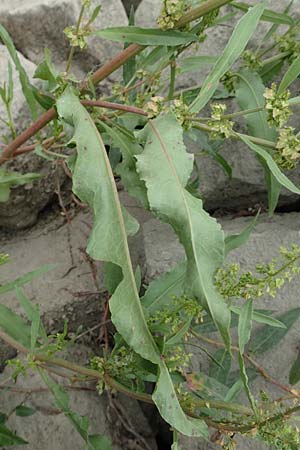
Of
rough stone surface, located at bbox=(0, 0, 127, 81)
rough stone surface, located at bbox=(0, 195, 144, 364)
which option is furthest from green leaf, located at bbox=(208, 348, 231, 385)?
rough stone surface, located at bbox=(0, 0, 127, 81)

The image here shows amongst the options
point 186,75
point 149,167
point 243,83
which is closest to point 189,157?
point 149,167

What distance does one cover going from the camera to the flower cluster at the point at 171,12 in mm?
730

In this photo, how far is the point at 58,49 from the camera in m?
1.48

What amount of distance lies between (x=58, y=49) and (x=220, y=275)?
0.86m

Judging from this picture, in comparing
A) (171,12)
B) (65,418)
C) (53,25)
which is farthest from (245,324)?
(53,25)

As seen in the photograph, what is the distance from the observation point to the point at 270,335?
1163 millimetres

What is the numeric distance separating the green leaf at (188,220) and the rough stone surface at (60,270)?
704 mm

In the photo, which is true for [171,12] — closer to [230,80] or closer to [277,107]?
[277,107]

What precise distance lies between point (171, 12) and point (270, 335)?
2.14 ft

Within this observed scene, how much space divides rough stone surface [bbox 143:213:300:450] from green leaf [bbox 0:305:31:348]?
37 centimetres

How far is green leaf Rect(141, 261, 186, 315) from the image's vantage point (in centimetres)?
98

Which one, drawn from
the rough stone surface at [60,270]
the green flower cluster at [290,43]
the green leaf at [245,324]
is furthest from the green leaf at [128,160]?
the rough stone surface at [60,270]

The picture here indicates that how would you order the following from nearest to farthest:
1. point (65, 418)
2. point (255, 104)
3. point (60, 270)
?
point (255, 104)
point (65, 418)
point (60, 270)

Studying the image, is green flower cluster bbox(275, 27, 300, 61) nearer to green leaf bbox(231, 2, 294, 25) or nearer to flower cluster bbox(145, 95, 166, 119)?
green leaf bbox(231, 2, 294, 25)
